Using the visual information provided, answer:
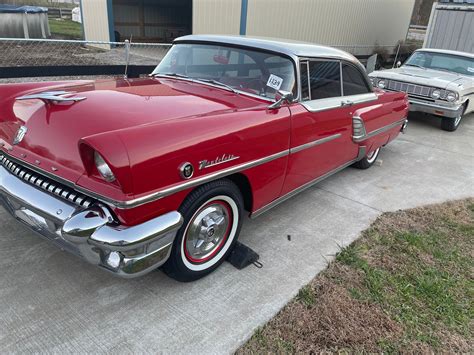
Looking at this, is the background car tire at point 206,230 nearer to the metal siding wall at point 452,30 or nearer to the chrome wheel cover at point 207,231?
the chrome wheel cover at point 207,231

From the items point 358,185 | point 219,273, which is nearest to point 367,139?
point 358,185

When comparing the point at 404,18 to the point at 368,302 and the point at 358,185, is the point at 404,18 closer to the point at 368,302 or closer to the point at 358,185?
the point at 358,185

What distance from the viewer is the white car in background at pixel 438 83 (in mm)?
6832

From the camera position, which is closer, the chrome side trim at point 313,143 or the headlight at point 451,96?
the chrome side trim at point 313,143

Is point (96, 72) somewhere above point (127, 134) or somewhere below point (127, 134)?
below

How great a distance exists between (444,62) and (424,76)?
43.0 inches

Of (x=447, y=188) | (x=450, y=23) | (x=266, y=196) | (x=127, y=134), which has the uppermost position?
(x=450, y=23)

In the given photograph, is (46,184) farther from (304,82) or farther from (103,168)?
(304,82)

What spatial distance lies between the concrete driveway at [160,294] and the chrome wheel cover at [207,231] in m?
0.20

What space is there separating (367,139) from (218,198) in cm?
242

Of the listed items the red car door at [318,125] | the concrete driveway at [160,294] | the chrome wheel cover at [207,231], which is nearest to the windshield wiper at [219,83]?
the red car door at [318,125]

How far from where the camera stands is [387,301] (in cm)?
259

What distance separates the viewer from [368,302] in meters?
2.57

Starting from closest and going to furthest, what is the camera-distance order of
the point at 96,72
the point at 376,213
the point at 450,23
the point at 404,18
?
1. the point at 376,213
2. the point at 96,72
3. the point at 450,23
4. the point at 404,18
